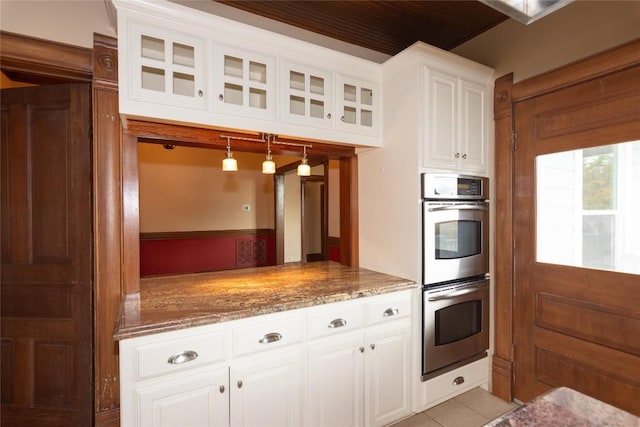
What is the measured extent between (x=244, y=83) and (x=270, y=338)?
1.46 metres

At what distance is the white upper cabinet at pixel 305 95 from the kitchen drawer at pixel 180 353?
4.37 ft

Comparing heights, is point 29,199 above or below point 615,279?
above

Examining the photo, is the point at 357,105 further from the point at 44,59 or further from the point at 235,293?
the point at 44,59

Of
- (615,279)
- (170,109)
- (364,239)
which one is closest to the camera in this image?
(170,109)

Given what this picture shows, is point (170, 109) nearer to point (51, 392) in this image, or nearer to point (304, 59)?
point (304, 59)

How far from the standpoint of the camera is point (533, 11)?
94cm

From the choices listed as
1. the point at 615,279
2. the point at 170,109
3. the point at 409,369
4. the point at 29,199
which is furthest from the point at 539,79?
the point at 29,199

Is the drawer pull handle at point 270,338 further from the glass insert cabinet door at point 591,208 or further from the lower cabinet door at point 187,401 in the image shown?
the glass insert cabinet door at point 591,208

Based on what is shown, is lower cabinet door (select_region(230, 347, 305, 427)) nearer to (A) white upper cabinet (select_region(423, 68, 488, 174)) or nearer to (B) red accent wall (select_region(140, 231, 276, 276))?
(A) white upper cabinet (select_region(423, 68, 488, 174))

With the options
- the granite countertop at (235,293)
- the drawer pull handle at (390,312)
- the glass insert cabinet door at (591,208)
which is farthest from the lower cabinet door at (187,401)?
the glass insert cabinet door at (591,208)

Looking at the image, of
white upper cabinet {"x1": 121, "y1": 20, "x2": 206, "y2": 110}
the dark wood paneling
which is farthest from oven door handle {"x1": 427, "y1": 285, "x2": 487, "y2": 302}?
the dark wood paneling

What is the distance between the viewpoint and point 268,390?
5.22ft

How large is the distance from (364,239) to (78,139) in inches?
82.7

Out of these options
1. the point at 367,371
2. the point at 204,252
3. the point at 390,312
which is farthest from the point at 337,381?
the point at 204,252
